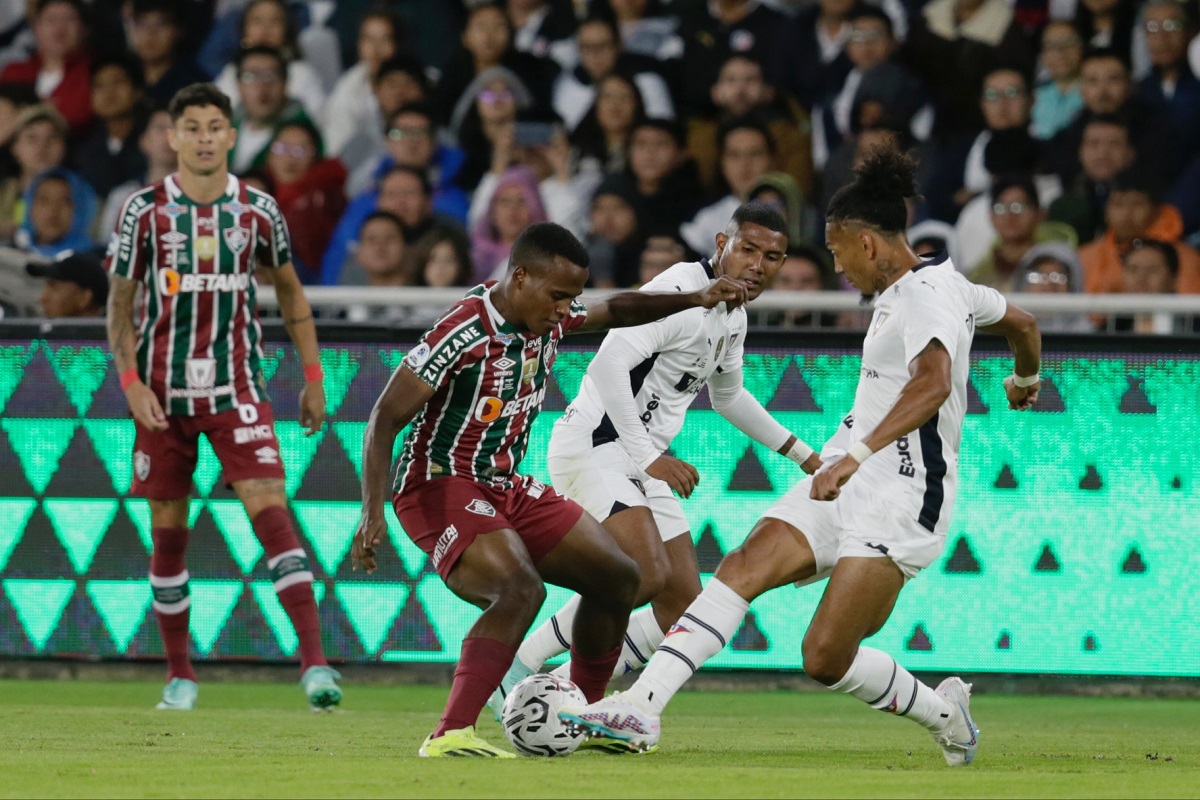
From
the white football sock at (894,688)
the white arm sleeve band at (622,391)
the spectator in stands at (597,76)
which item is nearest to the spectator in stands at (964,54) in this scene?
the spectator in stands at (597,76)

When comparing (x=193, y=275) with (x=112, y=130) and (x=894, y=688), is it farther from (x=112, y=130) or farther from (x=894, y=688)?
(x=112, y=130)

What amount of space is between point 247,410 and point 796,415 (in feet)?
9.16

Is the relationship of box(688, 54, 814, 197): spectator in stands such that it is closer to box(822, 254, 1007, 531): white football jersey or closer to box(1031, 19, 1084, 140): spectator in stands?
box(1031, 19, 1084, 140): spectator in stands

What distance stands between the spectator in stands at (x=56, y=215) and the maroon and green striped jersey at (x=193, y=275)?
483cm

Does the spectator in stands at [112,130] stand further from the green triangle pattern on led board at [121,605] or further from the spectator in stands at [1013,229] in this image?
the spectator in stands at [1013,229]

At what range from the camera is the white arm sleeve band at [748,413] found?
25.0 ft

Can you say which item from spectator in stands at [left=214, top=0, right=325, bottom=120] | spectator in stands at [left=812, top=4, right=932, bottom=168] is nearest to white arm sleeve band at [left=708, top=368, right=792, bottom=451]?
spectator in stands at [left=812, top=4, right=932, bottom=168]

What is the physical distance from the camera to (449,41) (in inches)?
552

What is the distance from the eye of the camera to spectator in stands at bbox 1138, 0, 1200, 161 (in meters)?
11.5

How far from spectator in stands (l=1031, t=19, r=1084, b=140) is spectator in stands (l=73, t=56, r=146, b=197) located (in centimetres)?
638

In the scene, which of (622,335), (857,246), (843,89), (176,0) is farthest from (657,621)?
(176,0)

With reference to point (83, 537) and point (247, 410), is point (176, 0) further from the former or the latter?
point (247, 410)

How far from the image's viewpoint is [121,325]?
7.62 meters

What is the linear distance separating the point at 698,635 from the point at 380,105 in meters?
7.78
